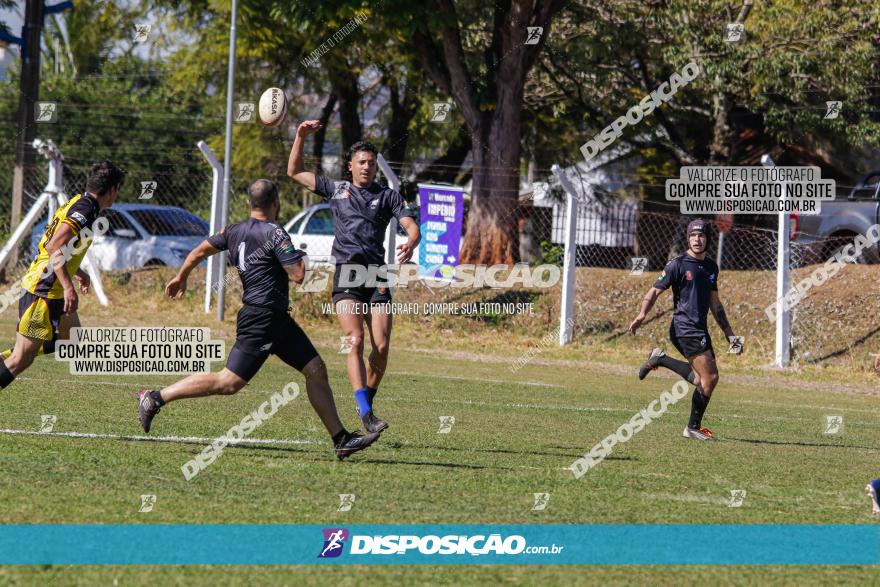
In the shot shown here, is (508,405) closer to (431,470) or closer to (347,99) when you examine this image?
(431,470)

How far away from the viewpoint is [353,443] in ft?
26.7

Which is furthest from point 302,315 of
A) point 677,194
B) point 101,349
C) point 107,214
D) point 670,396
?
point 677,194

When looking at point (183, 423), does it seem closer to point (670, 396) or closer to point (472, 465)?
point (472, 465)

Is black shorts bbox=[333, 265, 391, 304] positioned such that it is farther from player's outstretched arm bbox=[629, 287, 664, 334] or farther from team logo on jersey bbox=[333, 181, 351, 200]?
player's outstretched arm bbox=[629, 287, 664, 334]

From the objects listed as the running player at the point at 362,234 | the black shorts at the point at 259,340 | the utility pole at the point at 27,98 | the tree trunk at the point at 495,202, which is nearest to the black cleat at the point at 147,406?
the black shorts at the point at 259,340

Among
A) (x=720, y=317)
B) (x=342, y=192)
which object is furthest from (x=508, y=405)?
(x=342, y=192)

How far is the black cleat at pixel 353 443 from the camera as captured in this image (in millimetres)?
8133

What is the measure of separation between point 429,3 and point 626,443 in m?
14.0

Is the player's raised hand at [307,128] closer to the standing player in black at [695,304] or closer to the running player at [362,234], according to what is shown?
the running player at [362,234]

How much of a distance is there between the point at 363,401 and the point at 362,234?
136cm

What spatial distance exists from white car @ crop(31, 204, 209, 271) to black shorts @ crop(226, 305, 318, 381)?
52.2ft

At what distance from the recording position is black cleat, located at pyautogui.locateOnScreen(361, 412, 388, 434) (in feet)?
27.3

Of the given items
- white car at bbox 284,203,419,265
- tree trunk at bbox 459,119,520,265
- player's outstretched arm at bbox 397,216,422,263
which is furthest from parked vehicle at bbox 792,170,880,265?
player's outstretched arm at bbox 397,216,422,263

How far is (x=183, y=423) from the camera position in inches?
Answer: 384
